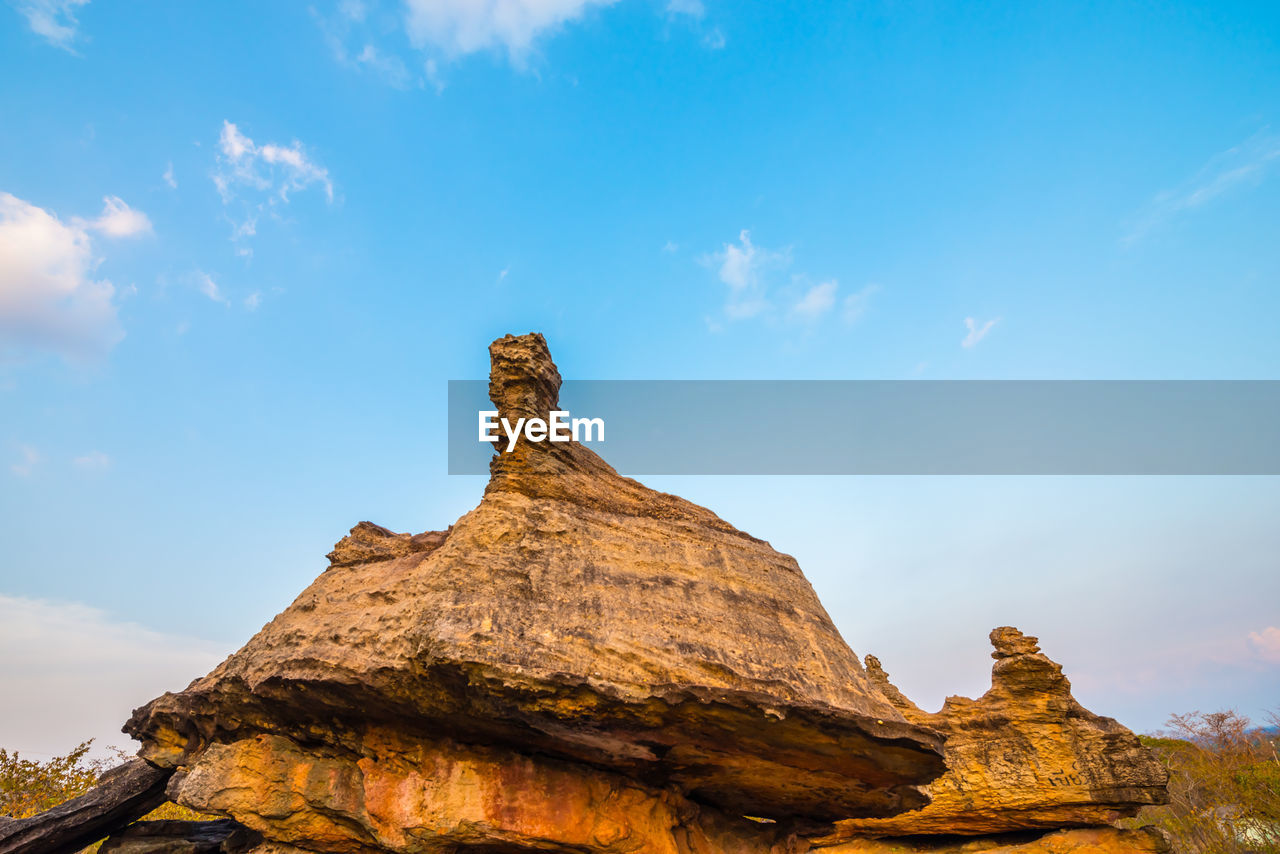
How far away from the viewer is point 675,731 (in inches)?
294

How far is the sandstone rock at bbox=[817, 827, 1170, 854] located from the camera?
1501cm

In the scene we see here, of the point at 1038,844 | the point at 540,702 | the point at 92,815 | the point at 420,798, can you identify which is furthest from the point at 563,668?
the point at 1038,844

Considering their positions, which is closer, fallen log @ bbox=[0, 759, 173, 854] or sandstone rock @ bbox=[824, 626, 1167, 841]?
fallen log @ bbox=[0, 759, 173, 854]

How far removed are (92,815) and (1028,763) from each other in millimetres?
19309

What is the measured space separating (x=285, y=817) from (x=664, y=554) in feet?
19.3

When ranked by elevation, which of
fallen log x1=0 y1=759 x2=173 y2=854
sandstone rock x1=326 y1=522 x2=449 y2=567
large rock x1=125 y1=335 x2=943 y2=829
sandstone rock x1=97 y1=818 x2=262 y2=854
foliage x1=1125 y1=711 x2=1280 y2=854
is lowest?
foliage x1=1125 y1=711 x2=1280 y2=854

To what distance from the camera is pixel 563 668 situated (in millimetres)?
6836

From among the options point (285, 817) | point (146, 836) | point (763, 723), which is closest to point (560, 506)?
point (763, 723)

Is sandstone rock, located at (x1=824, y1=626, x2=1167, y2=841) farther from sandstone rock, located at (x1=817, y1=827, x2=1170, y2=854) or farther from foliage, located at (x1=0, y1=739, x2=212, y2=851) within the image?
foliage, located at (x1=0, y1=739, x2=212, y2=851)

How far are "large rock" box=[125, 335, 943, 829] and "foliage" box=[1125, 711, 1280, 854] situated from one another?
53.1 feet

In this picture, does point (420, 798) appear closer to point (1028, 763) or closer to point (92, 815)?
point (92, 815)

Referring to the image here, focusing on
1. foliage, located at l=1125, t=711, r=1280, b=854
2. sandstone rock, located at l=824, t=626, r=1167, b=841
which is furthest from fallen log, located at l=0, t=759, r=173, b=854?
foliage, located at l=1125, t=711, r=1280, b=854

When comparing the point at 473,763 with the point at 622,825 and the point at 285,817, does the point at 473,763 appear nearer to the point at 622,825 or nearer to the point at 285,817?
the point at 622,825

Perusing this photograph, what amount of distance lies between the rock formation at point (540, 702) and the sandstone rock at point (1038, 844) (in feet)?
29.8
